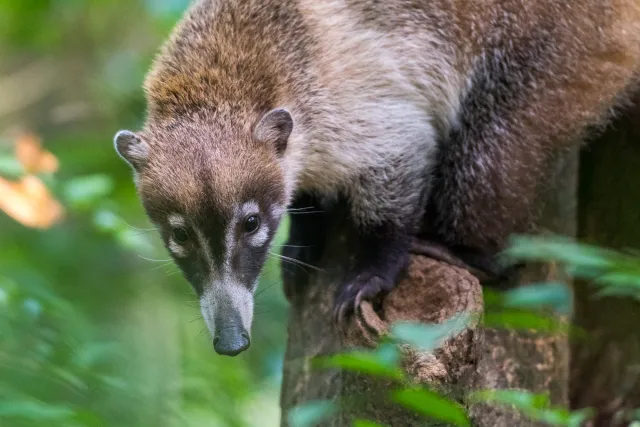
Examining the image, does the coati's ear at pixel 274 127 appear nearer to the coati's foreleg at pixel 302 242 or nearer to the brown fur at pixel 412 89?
the brown fur at pixel 412 89

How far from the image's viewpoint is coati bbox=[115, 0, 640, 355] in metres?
4.48

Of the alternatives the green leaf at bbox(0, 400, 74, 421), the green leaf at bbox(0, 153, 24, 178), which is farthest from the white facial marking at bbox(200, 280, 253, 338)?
the green leaf at bbox(0, 400, 74, 421)

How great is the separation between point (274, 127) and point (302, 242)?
1.05 meters

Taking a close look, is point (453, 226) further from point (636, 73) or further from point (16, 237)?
point (16, 237)

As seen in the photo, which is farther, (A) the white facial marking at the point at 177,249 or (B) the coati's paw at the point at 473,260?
(B) the coati's paw at the point at 473,260

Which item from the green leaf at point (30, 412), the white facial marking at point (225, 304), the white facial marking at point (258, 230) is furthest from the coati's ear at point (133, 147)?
the green leaf at point (30, 412)

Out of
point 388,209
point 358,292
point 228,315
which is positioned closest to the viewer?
point 228,315

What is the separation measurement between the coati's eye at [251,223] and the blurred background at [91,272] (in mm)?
621

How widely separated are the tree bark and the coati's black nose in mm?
507

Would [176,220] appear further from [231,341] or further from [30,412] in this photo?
[30,412]

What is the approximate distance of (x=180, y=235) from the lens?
13.5 feet

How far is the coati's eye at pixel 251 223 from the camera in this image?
13.5 feet

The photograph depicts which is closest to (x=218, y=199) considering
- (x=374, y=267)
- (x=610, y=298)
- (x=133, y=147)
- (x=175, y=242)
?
(x=175, y=242)

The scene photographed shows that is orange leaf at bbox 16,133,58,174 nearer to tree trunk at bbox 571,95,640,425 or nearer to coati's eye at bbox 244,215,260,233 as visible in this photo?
coati's eye at bbox 244,215,260,233
